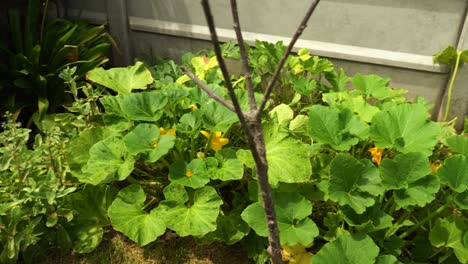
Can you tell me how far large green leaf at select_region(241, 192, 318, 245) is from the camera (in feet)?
6.14

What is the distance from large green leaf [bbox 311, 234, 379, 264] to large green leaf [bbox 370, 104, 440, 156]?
1.76ft

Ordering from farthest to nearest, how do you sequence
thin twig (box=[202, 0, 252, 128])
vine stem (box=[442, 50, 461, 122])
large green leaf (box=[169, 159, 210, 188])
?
vine stem (box=[442, 50, 461, 122]), large green leaf (box=[169, 159, 210, 188]), thin twig (box=[202, 0, 252, 128])

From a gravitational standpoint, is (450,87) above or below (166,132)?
above

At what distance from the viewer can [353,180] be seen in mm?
1974

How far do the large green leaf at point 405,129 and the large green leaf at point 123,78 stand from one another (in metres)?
1.41

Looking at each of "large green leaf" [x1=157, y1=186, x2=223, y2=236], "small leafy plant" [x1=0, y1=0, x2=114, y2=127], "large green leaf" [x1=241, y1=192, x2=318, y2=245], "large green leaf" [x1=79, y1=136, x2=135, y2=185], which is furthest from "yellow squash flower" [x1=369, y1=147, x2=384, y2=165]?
"small leafy plant" [x1=0, y1=0, x2=114, y2=127]

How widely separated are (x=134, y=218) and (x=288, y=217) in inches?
28.1

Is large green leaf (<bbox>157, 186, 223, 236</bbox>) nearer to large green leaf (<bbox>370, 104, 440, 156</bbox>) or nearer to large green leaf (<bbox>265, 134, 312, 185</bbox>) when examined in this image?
large green leaf (<bbox>265, 134, 312, 185</bbox>)

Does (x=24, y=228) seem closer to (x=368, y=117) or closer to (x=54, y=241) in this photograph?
(x=54, y=241)

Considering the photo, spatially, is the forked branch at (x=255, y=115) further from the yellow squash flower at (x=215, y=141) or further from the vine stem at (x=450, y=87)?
the vine stem at (x=450, y=87)

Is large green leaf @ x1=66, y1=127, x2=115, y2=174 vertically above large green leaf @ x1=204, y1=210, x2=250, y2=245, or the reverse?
large green leaf @ x1=66, y1=127, x2=115, y2=174

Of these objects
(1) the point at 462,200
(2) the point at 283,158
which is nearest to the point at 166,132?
(2) the point at 283,158

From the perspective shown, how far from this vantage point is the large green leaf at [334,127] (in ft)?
7.00

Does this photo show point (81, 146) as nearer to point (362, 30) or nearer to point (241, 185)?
point (241, 185)
